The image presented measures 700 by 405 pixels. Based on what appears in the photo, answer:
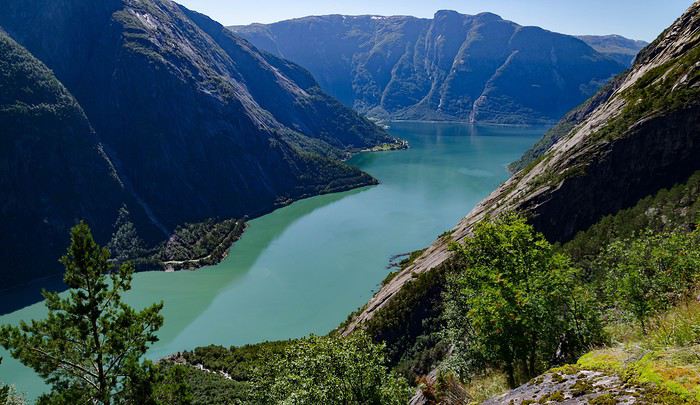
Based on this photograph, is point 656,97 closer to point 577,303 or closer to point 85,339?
point 577,303

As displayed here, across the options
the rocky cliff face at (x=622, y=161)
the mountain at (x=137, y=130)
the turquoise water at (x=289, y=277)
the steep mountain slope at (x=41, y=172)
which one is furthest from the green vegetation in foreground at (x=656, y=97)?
the steep mountain slope at (x=41, y=172)

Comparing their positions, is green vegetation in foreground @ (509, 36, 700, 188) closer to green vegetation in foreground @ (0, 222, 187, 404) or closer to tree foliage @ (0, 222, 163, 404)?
green vegetation in foreground @ (0, 222, 187, 404)

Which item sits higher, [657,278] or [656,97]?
[656,97]

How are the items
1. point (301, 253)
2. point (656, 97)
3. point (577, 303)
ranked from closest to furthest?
point (577, 303), point (656, 97), point (301, 253)

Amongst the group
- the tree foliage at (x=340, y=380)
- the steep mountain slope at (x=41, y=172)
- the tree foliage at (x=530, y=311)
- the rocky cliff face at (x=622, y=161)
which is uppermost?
the steep mountain slope at (x=41, y=172)

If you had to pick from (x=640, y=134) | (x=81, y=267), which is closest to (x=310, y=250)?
(x=640, y=134)

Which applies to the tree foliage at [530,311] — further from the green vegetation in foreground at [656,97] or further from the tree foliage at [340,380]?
the green vegetation in foreground at [656,97]

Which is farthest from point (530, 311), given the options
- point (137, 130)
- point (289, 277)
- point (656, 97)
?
point (137, 130)
